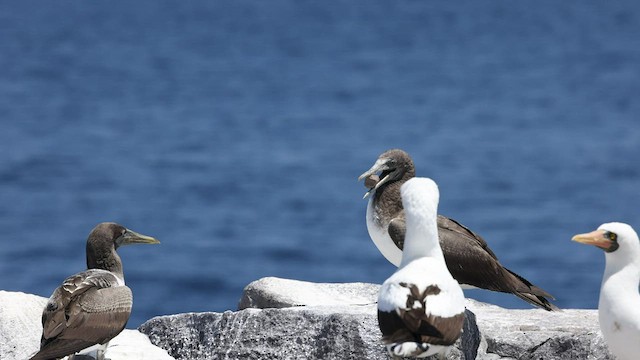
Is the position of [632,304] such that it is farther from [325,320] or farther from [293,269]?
[293,269]

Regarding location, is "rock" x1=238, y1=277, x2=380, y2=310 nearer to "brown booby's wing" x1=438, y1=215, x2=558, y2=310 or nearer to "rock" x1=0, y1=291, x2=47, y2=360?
"brown booby's wing" x1=438, y1=215, x2=558, y2=310

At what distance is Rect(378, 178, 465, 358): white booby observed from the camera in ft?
35.8

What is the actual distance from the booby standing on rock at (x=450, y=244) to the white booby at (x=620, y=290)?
210 centimetres

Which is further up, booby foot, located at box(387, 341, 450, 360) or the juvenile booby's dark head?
the juvenile booby's dark head

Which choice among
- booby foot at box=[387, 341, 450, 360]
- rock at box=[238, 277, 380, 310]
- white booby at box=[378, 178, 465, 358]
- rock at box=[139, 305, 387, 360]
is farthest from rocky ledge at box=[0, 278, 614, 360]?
booby foot at box=[387, 341, 450, 360]

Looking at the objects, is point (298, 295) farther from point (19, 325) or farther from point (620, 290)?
point (620, 290)

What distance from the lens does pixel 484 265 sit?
14.3m

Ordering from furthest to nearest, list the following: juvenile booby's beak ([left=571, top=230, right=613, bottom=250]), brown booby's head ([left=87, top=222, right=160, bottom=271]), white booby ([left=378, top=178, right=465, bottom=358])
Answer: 1. brown booby's head ([left=87, top=222, right=160, bottom=271])
2. juvenile booby's beak ([left=571, top=230, right=613, bottom=250])
3. white booby ([left=378, top=178, right=465, bottom=358])

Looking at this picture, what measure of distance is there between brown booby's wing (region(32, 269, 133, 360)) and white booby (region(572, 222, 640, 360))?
3.96m

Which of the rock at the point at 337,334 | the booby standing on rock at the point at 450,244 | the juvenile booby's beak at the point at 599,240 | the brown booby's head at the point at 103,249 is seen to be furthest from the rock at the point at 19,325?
the juvenile booby's beak at the point at 599,240

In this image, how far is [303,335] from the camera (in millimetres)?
13000

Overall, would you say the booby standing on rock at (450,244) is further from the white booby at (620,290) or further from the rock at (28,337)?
the rock at (28,337)

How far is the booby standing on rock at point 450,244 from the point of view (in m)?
14.1

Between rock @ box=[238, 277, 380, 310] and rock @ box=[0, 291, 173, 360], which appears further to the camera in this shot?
rock @ box=[238, 277, 380, 310]
